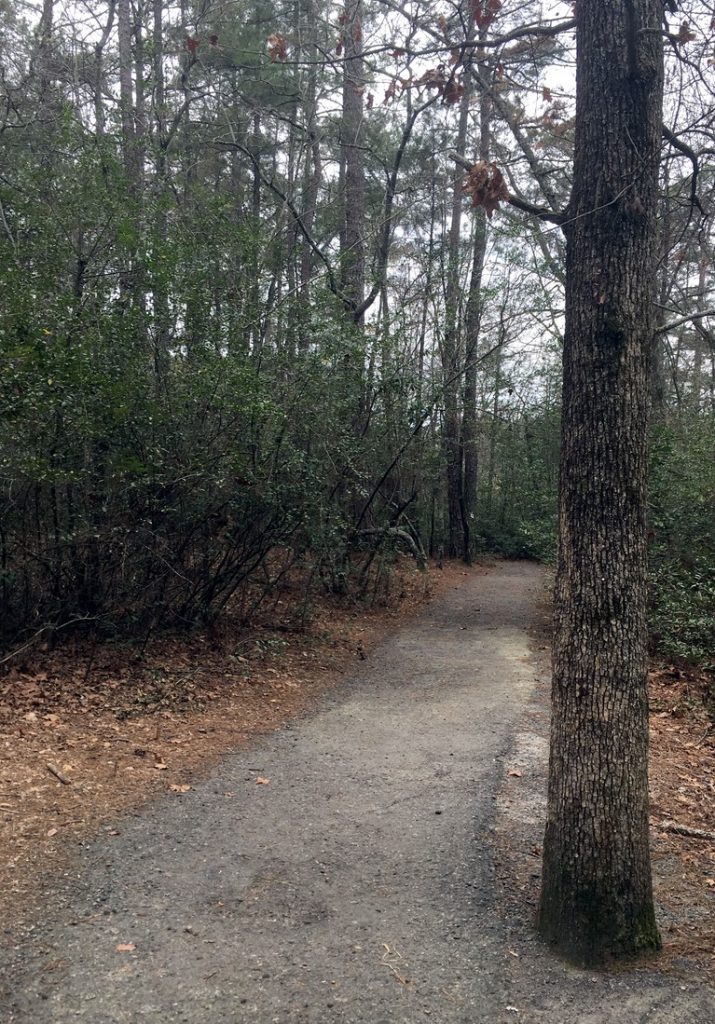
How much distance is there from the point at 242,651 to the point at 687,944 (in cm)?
577

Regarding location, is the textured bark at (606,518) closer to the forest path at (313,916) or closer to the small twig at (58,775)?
the forest path at (313,916)

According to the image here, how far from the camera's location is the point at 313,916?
3670 millimetres

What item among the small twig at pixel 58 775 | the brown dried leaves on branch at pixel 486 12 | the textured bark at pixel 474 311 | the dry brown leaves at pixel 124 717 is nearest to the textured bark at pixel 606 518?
the brown dried leaves on branch at pixel 486 12

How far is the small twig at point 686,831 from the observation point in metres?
4.64

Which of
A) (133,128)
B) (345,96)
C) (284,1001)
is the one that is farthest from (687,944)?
(345,96)

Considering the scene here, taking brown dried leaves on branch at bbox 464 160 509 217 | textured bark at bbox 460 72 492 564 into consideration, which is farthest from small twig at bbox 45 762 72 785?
textured bark at bbox 460 72 492 564

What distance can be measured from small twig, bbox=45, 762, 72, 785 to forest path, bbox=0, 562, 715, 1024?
0.65 m

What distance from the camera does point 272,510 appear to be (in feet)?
26.7

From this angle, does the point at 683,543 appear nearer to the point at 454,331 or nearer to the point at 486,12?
the point at 454,331

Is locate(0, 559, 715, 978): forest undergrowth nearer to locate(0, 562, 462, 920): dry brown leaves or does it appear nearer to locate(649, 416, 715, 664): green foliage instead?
locate(0, 562, 462, 920): dry brown leaves

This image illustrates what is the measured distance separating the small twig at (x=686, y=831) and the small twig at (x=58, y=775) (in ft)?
12.6

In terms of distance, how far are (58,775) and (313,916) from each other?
7.58 ft

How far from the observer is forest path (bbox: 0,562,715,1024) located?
3016mm

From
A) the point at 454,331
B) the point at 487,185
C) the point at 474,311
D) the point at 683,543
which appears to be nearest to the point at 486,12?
the point at 487,185
